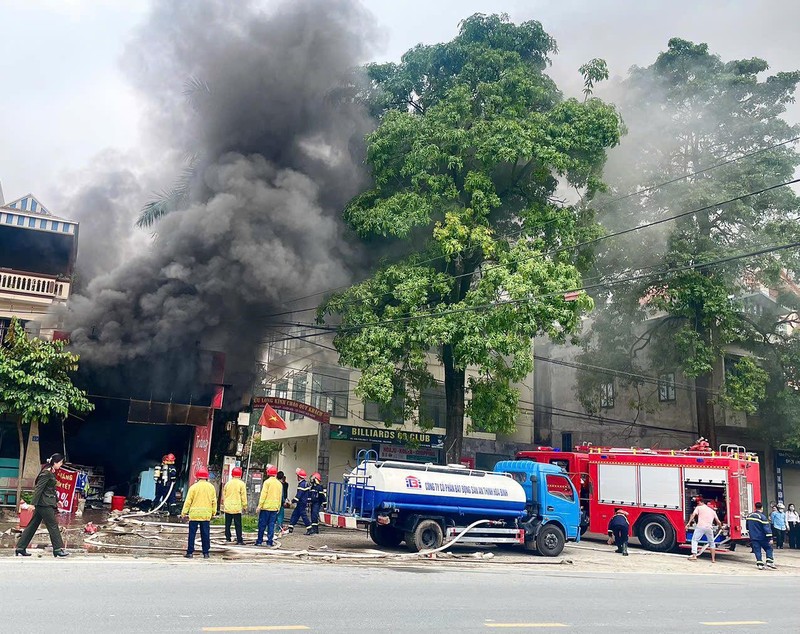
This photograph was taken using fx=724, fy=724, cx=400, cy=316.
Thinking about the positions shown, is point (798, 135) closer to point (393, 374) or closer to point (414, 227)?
point (414, 227)

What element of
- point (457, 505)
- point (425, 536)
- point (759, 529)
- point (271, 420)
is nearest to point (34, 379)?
point (271, 420)

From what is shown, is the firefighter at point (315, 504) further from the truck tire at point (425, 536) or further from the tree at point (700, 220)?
the tree at point (700, 220)

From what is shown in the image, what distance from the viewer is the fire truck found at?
58.2 feet

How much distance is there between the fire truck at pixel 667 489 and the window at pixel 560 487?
347 centimetres

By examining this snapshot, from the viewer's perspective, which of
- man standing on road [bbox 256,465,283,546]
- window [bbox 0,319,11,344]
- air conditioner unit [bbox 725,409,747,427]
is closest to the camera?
man standing on road [bbox 256,465,283,546]

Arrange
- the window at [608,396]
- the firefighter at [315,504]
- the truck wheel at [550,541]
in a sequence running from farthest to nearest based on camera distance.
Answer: the window at [608,396] < the firefighter at [315,504] < the truck wheel at [550,541]

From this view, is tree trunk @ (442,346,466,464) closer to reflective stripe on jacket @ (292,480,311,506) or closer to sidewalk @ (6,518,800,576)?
sidewalk @ (6,518,800,576)

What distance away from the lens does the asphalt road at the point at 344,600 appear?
6035mm

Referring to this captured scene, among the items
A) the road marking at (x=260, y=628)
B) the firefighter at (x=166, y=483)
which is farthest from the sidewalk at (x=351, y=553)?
the road marking at (x=260, y=628)

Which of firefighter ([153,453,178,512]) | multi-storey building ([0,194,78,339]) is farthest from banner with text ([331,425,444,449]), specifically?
multi-storey building ([0,194,78,339])

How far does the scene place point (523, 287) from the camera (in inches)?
671

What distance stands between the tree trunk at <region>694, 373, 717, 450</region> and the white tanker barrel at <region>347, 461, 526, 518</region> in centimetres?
1302

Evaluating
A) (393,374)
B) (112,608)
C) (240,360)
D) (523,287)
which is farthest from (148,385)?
(112,608)

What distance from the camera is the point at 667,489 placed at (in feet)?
60.5
